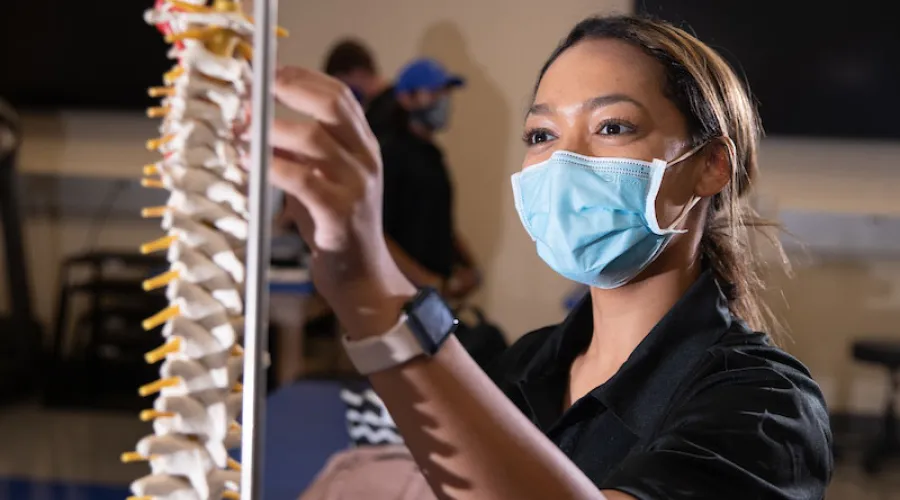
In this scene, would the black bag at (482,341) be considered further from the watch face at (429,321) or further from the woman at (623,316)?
the watch face at (429,321)

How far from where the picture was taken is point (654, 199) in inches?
26.4

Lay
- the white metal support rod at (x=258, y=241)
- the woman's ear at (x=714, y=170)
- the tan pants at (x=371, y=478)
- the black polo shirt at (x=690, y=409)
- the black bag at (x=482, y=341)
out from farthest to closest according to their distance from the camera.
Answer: the tan pants at (x=371, y=478), the black bag at (x=482, y=341), the woman's ear at (x=714, y=170), the black polo shirt at (x=690, y=409), the white metal support rod at (x=258, y=241)

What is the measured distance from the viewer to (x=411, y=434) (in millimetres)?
446

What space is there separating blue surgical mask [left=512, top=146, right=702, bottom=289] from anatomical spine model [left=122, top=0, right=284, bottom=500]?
27 cm

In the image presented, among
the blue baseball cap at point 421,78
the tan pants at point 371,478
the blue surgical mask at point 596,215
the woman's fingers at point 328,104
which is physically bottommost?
the tan pants at point 371,478

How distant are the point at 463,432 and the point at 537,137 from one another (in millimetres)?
269

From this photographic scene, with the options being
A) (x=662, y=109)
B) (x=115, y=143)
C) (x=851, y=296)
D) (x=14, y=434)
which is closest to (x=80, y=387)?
(x=14, y=434)

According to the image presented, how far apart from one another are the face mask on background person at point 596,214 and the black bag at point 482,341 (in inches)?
3.9

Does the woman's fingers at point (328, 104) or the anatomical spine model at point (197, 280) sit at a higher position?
the woman's fingers at point (328, 104)

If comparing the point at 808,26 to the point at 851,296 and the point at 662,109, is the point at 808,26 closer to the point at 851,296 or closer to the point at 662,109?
the point at 851,296

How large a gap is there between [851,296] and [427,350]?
84cm

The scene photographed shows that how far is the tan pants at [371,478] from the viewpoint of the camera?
0.92 m

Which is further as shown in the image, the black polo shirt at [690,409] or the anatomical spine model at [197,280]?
the black polo shirt at [690,409]

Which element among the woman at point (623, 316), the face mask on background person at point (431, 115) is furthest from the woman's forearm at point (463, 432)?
the face mask on background person at point (431, 115)
